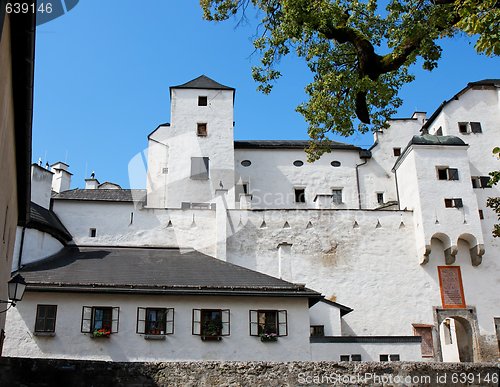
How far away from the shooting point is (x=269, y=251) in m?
30.2

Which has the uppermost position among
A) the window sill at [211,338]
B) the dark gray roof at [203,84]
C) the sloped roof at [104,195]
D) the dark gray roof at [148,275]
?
the dark gray roof at [203,84]

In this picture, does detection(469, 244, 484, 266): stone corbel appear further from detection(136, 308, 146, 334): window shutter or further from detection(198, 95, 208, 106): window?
detection(198, 95, 208, 106): window

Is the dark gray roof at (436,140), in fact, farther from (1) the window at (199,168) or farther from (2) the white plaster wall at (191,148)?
(1) the window at (199,168)

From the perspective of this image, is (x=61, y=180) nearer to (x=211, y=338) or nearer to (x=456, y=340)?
(x=211, y=338)

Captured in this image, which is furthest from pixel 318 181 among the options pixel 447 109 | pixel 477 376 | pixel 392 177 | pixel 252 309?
pixel 477 376

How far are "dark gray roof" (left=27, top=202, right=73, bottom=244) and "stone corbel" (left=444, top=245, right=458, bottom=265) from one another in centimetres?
1997

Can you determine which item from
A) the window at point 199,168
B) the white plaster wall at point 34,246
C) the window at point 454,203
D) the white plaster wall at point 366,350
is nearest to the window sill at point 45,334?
the white plaster wall at point 34,246

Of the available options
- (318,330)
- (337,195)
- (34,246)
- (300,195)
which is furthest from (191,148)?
(318,330)

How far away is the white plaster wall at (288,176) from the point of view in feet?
129

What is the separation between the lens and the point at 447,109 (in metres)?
36.2

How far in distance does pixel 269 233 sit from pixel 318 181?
10.5 meters

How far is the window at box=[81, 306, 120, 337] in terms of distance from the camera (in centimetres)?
2012

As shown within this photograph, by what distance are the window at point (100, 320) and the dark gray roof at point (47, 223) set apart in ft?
Result: 18.0

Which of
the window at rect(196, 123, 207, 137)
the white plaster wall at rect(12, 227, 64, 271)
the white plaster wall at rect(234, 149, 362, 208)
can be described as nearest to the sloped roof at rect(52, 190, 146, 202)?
the white plaster wall at rect(12, 227, 64, 271)
